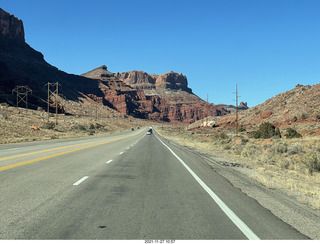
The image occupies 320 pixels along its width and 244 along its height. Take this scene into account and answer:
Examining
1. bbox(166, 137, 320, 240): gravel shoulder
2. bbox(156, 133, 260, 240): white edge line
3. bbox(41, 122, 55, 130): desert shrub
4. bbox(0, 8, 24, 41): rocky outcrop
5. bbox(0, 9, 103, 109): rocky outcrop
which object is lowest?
bbox(166, 137, 320, 240): gravel shoulder

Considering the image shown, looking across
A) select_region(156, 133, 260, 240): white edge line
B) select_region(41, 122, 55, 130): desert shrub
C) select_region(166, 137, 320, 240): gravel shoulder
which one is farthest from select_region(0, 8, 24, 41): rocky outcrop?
select_region(156, 133, 260, 240): white edge line

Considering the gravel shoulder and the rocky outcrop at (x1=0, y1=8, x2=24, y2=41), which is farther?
the rocky outcrop at (x1=0, y1=8, x2=24, y2=41)

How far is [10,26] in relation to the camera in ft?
526

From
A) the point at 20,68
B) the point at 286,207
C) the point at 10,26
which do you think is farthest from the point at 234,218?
the point at 10,26

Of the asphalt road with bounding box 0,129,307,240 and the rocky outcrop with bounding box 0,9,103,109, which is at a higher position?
the rocky outcrop with bounding box 0,9,103,109

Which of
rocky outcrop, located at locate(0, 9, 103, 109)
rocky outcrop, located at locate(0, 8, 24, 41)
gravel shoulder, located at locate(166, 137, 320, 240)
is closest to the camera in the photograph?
gravel shoulder, located at locate(166, 137, 320, 240)

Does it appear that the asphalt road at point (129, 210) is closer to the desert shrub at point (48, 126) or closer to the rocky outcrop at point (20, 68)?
the desert shrub at point (48, 126)

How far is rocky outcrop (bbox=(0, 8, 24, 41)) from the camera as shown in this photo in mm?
156125

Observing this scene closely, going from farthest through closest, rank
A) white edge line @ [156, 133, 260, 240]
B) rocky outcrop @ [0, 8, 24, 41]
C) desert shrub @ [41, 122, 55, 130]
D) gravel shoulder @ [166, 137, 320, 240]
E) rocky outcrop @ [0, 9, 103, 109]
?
rocky outcrop @ [0, 8, 24, 41], rocky outcrop @ [0, 9, 103, 109], desert shrub @ [41, 122, 55, 130], gravel shoulder @ [166, 137, 320, 240], white edge line @ [156, 133, 260, 240]

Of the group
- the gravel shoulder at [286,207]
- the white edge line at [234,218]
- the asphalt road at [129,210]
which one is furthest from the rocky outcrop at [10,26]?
the white edge line at [234,218]

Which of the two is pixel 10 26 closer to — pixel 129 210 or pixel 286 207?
pixel 129 210

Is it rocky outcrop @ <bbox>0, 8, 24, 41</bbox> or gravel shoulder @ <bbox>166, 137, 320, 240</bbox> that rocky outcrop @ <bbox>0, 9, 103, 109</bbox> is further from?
gravel shoulder @ <bbox>166, 137, 320, 240</bbox>

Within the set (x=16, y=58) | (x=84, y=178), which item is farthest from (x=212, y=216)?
(x=16, y=58)

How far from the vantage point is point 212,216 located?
554 cm
